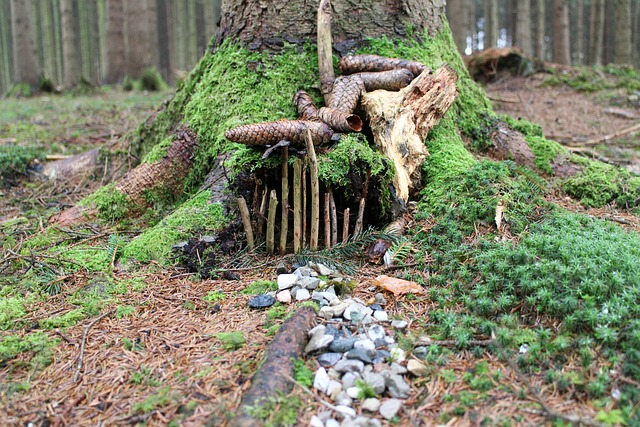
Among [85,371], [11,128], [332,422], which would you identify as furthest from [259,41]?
[11,128]

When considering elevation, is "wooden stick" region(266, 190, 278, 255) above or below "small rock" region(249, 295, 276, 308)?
above

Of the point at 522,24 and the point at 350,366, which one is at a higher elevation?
the point at 522,24

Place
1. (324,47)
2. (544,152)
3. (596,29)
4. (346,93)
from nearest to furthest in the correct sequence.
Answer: (346,93)
(324,47)
(544,152)
(596,29)

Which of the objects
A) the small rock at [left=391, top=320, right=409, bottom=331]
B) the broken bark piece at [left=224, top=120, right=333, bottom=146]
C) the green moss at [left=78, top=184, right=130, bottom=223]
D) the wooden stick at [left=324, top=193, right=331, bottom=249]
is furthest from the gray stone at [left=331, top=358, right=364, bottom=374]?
the green moss at [left=78, top=184, right=130, bottom=223]

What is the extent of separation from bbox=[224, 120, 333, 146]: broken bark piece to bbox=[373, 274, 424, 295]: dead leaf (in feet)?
3.55

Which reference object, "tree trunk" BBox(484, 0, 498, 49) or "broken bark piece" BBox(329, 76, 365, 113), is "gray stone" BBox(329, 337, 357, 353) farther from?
"tree trunk" BBox(484, 0, 498, 49)

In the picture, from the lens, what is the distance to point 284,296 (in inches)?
115

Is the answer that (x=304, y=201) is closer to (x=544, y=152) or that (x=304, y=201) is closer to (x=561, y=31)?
(x=544, y=152)

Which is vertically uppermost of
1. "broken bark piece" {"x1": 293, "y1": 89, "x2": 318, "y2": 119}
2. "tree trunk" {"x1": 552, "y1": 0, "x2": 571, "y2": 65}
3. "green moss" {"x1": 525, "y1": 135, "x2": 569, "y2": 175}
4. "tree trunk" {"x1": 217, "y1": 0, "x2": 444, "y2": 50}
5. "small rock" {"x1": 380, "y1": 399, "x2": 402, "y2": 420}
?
"tree trunk" {"x1": 552, "y1": 0, "x2": 571, "y2": 65}

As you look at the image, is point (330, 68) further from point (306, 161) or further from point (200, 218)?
point (200, 218)

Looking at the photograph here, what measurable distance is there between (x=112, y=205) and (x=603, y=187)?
4265 millimetres

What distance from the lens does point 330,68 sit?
422 cm

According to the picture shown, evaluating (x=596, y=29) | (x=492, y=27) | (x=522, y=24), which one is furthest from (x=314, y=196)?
(x=596, y=29)

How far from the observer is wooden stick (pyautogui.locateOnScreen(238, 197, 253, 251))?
3.39m
